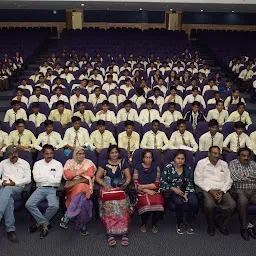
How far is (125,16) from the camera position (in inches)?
706

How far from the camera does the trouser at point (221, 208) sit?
4.11 metres

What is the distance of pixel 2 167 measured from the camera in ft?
14.5

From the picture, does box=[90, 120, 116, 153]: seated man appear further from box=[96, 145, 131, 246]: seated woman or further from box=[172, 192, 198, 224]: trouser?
box=[172, 192, 198, 224]: trouser

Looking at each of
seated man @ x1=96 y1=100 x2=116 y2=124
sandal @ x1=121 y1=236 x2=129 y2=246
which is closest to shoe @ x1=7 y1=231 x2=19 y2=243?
sandal @ x1=121 y1=236 x2=129 y2=246

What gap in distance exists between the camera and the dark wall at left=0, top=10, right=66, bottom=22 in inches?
695

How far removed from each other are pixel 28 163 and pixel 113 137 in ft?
5.11

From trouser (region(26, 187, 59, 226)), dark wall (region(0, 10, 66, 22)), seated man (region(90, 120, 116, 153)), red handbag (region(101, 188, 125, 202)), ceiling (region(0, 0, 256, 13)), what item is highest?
dark wall (region(0, 10, 66, 22))

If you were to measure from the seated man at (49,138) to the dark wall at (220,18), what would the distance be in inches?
559

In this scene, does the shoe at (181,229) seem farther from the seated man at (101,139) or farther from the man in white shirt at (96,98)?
the man in white shirt at (96,98)

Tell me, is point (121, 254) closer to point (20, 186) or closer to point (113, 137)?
point (20, 186)

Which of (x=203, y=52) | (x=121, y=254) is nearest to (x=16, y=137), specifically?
(x=121, y=254)

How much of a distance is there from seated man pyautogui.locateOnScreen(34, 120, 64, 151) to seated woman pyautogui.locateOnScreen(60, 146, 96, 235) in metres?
1.09

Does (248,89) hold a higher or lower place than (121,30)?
lower

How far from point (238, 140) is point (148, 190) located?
205cm
